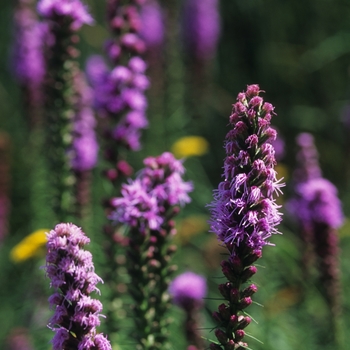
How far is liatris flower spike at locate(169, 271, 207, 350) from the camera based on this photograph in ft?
9.09

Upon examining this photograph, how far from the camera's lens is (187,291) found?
3082 mm

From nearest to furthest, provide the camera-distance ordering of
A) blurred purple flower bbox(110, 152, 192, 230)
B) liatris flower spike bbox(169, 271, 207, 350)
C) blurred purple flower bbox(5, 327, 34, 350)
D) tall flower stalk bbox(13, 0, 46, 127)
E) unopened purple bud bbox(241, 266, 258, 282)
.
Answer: unopened purple bud bbox(241, 266, 258, 282) < blurred purple flower bbox(110, 152, 192, 230) < liatris flower spike bbox(169, 271, 207, 350) < blurred purple flower bbox(5, 327, 34, 350) < tall flower stalk bbox(13, 0, 46, 127)

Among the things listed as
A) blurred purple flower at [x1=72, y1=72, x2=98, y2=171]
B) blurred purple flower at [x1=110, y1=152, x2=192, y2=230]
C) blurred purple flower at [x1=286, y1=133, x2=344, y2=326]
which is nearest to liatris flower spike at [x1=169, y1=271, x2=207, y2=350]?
blurred purple flower at [x1=110, y1=152, x2=192, y2=230]

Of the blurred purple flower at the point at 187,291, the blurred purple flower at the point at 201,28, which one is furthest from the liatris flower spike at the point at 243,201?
the blurred purple flower at the point at 201,28

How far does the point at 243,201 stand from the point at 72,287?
48 centimetres

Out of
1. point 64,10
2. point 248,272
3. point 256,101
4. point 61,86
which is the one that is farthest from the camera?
point 61,86

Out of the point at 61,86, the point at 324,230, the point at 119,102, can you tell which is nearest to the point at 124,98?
the point at 119,102

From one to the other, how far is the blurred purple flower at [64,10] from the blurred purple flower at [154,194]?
3.54ft

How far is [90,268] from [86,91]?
2256mm

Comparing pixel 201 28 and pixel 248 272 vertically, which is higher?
pixel 201 28

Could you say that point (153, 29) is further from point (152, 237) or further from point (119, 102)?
point (152, 237)

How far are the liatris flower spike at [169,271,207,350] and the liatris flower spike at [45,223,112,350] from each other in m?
1.07

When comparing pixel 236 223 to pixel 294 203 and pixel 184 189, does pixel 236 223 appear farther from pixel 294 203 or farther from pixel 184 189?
pixel 294 203

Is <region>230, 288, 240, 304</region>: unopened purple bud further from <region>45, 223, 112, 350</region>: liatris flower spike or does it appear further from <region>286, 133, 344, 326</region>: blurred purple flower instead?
<region>286, 133, 344, 326</region>: blurred purple flower
